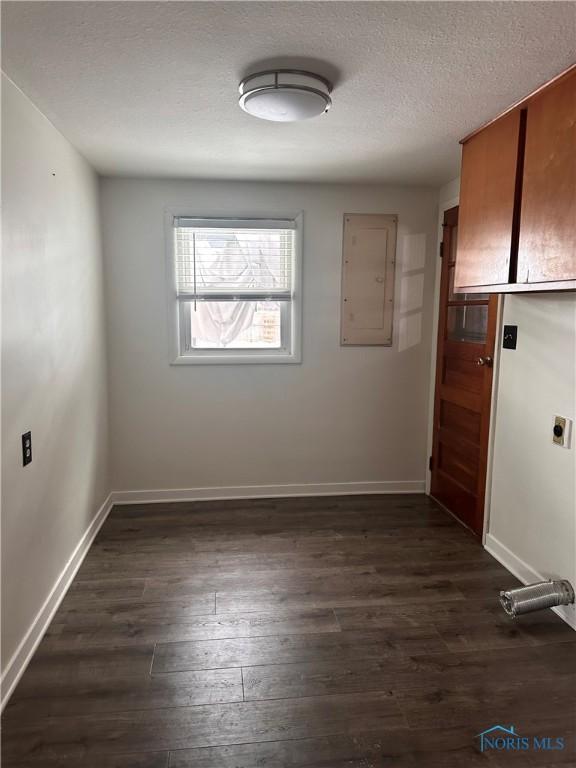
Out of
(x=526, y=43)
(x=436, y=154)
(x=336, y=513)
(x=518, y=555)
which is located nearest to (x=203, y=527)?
(x=336, y=513)

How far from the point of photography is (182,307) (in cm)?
358

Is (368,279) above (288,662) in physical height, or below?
above

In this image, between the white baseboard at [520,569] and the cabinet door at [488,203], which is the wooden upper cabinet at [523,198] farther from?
the white baseboard at [520,569]

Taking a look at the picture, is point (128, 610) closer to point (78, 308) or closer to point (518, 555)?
point (78, 308)

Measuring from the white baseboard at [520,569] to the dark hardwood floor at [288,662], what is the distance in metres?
0.05

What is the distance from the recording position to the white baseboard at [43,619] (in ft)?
6.09

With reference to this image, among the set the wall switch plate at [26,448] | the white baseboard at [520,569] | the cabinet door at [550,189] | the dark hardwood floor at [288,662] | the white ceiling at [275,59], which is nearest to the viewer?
the white ceiling at [275,59]

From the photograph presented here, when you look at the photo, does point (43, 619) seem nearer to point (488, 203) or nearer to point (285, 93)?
point (285, 93)

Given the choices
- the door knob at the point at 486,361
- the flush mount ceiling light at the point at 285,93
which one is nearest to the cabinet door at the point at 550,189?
the flush mount ceiling light at the point at 285,93

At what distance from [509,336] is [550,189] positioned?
1035 mm

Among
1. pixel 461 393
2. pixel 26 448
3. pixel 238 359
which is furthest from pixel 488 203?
pixel 26 448

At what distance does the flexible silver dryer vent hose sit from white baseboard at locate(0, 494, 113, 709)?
6.94 feet

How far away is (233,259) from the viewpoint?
11.7ft

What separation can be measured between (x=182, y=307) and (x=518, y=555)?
267 centimetres
